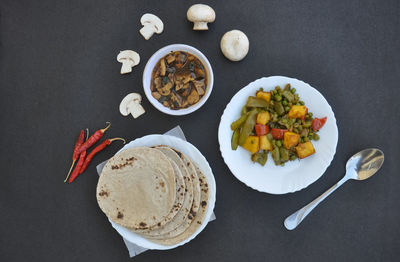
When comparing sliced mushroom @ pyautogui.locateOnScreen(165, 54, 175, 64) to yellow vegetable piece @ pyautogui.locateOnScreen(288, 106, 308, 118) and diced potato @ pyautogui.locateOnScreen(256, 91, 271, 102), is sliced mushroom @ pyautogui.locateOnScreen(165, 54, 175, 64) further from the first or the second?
yellow vegetable piece @ pyautogui.locateOnScreen(288, 106, 308, 118)

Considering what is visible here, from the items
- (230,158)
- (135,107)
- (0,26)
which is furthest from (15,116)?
(230,158)

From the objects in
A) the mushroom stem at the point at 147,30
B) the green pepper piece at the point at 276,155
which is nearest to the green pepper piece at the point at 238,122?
the green pepper piece at the point at 276,155

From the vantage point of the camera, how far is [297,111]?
2494 millimetres

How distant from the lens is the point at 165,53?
8.57 feet

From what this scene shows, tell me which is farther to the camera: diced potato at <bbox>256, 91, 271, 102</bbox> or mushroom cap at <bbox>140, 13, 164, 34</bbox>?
mushroom cap at <bbox>140, 13, 164, 34</bbox>

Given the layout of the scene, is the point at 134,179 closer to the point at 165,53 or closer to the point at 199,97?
the point at 199,97

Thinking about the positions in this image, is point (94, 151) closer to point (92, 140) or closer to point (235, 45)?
point (92, 140)

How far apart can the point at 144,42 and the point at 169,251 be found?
1.84 metres

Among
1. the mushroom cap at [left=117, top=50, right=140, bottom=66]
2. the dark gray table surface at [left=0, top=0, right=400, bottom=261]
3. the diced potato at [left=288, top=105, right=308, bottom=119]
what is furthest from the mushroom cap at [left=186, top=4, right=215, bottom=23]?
the diced potato at [left=288, top=105, right=308, bottom=119]

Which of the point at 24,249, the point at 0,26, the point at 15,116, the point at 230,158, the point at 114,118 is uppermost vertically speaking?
the point at 0,26

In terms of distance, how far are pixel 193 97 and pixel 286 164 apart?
95cm

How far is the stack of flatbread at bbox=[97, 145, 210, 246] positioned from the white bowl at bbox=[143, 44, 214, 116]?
33 cm

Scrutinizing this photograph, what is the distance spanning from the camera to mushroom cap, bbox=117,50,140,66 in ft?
9.16

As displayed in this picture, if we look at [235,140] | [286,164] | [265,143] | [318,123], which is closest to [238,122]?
[235,140]
